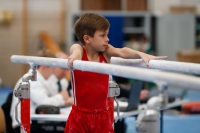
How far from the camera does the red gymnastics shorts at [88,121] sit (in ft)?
10.6

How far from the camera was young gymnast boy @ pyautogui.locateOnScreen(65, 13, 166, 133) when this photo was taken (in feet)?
10.6

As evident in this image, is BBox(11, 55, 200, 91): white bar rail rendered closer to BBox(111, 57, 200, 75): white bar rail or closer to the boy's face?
the boy's face

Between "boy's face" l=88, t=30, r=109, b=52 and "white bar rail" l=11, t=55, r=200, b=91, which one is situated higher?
"boy's face" l=88, t=30, r=109, b=52

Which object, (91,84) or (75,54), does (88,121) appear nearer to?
(91,84)

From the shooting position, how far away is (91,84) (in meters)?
3.24

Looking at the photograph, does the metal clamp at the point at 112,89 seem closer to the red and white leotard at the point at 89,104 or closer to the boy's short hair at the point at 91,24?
the red and white leotard at the point at 89,104

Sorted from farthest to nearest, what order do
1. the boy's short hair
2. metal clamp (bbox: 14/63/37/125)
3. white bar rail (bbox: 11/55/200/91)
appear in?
metal clamp (bbox: 14/63/37/125) → the boy's short hair → white bar rail (bbox: 11/55/200/91)

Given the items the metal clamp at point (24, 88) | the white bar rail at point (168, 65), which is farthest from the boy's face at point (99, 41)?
the metal clamp at point (24, 88)

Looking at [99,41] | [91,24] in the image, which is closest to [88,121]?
[99,41]

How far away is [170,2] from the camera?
14000 mm

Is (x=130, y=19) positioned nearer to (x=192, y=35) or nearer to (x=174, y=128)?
(x=192, y=35)

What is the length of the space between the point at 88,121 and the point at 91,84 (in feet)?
0.82

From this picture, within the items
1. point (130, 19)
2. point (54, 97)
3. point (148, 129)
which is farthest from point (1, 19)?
point (148, 129)

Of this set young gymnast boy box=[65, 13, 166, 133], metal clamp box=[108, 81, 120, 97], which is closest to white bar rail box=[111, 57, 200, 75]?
young gymnast boy box=[65, 13, 166, 133]
